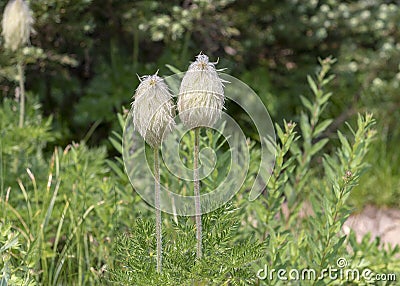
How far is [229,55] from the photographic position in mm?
3744

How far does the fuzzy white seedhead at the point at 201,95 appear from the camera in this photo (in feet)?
4.47

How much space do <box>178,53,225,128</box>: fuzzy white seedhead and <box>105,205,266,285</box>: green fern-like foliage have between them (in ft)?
1.12

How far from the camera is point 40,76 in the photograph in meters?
3.51

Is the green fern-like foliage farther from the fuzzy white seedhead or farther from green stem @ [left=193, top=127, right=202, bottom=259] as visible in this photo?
the fuzzy white seedhead

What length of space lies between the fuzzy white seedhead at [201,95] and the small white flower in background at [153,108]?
0.12ft

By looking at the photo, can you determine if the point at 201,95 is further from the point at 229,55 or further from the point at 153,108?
the point at 229,55

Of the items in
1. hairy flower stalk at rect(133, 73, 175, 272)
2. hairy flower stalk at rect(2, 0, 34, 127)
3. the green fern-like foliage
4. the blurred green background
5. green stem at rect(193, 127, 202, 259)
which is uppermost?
the blurred green background

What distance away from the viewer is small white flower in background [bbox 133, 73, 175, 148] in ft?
4.53

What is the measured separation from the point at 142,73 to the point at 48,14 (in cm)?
66

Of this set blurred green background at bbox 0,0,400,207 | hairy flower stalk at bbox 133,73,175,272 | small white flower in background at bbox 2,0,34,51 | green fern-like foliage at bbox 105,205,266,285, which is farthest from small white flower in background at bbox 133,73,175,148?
blurred green background at bbox 0,0,400,207

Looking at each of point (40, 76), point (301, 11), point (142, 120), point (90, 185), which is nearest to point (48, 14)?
point (40, 76)

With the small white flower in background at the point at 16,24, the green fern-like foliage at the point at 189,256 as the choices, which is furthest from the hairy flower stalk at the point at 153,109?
the small white flower in background at the point at 16,24

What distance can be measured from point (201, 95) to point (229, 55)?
243 cm

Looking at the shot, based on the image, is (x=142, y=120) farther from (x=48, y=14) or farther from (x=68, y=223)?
(x=48, y=14)
